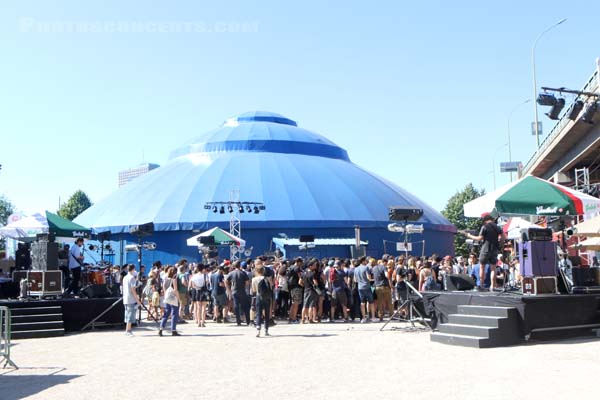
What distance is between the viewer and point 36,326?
15281 mm

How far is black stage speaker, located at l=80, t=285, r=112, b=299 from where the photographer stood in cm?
1702

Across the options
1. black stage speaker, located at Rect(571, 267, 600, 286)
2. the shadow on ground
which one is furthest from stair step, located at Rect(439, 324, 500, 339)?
the shadow on ground

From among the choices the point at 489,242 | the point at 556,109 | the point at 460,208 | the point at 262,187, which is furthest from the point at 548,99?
the point at 460,208

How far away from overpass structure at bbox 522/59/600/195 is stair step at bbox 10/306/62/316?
702 inches

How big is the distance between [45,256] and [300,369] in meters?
10.0

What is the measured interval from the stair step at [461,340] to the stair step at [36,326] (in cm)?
974

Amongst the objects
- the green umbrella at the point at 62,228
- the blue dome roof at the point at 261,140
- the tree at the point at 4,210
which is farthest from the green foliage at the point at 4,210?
the green umbrella at the point at 62,228

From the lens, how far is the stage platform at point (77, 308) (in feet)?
51.3

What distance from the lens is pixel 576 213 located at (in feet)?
44.0

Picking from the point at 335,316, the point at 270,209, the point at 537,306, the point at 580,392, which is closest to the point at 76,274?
the point at 335,316

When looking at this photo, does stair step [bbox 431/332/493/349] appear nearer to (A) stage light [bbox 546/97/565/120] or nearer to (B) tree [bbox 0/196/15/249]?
(A) stage light [bbox 546/97/565/120]

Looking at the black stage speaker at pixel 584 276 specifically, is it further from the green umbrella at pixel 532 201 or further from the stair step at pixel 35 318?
A: the stair step at pixel 35 318

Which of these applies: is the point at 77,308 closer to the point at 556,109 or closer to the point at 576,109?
the point at 556,109

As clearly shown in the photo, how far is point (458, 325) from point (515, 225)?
37.7 feet
